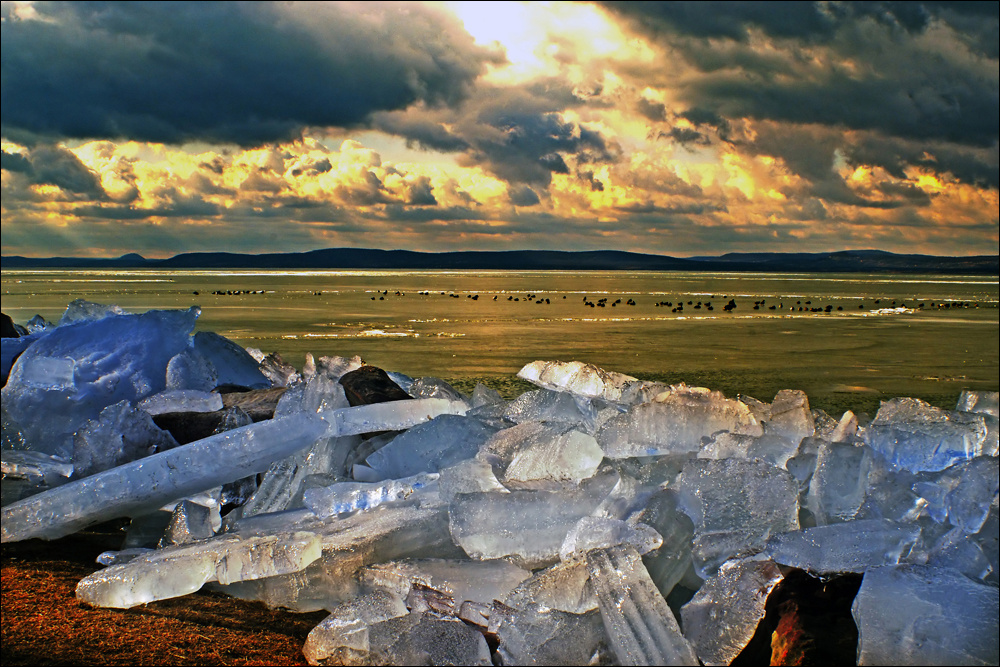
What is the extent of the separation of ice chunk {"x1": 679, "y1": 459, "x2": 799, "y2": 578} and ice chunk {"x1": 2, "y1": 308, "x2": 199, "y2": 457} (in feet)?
8.92

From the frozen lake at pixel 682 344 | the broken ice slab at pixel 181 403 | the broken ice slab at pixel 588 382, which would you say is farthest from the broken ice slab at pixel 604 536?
the frozen lake at pixel 682 344

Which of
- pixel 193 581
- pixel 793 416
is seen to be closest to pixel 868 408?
pixel 793 416

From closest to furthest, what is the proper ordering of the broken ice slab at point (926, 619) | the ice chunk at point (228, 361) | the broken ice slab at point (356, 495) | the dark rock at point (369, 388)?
the broken ice slab at point (926, 619)
the broken ice slab at point (356, 495)
the dark rock at point (369, 388)
the ice chunk at point (228, 361)

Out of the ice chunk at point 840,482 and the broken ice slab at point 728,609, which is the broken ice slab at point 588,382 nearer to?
the ice chunk at point 840,482

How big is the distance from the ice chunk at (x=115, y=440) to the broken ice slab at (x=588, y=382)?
159cm

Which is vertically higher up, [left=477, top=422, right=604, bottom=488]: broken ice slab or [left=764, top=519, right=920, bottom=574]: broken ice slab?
[left=477, top=422, right=604, bottom=488]: broken ice slab

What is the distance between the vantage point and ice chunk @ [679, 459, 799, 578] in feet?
6.16

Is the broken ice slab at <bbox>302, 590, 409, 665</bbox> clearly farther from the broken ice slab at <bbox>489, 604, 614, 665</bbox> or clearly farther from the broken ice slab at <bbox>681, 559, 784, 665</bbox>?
the broken ice slab at <bbox>681, 559, 784, 665</bbox>

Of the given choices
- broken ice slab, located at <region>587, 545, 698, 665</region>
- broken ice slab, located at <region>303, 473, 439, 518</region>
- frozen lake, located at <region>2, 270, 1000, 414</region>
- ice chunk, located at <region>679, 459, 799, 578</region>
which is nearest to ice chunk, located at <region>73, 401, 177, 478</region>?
broken ice slab, located at <region>303, 473, 439, 518</region>

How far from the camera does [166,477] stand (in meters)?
2.55

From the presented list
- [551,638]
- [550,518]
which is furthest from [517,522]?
[551,638]

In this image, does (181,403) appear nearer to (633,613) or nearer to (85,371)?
(85,371)

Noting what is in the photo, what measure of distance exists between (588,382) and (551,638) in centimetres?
161

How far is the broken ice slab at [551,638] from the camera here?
1603 millimetres
